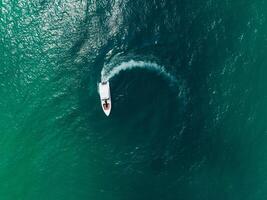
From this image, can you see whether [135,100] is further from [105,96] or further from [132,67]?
[132,67]

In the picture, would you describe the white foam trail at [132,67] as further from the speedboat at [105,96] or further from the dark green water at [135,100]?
the speedboat at [105,96]

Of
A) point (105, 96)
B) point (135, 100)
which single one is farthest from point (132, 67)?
point (105, 96)

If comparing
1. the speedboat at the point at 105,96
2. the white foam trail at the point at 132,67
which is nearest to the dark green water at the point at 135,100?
the white foam trail at the point at 132,67

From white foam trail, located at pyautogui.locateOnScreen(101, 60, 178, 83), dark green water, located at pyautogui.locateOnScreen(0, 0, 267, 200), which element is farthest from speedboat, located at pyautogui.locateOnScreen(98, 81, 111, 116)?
white foam trail, located at pyautogui.locateOnScreen(101, 60, 178, 83)

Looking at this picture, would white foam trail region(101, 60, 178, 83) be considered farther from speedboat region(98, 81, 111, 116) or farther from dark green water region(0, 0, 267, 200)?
speedboat region(98, 81, 111, 116)

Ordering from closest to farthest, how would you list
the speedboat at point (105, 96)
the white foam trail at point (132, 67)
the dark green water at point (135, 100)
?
the dark green water at point (135, 100) < the speedboat at point (105, 96) < the white foam trail at point (132, 67)
